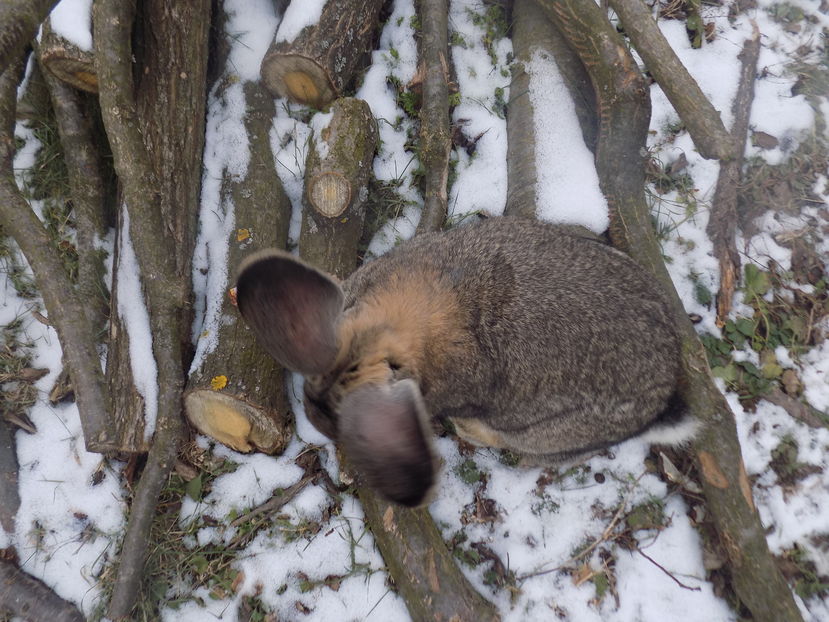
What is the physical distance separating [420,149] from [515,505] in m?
2.27

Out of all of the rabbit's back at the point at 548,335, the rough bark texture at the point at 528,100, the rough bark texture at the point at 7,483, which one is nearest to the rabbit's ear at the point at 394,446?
the rabbit's back at the point at 548,335

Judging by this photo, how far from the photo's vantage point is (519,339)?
257 cm

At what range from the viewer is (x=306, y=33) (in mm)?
3119

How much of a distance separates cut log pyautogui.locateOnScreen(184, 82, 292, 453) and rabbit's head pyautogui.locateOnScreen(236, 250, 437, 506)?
75 cm

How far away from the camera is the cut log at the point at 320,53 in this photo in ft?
10.2

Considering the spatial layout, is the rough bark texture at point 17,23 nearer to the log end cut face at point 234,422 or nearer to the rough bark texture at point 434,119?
the log end cut face at point 234,422

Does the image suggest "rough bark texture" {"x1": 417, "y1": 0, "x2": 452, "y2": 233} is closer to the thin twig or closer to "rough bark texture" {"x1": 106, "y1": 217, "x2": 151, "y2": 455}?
"rough bark texture" {"x1": 106, "y1": 217, "x2": 151, "y2": 455}

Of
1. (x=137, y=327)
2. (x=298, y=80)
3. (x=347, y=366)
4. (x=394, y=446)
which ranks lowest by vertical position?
(x=137, y=327)

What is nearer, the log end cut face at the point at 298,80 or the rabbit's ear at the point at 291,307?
the rabbit's ear at the point at 291,307

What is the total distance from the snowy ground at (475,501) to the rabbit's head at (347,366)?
1.12 metres

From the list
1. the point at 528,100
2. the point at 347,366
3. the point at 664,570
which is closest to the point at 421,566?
the point at 347,366

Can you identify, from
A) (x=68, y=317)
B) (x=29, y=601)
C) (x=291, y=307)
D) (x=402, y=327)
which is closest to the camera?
(x=291, y=307)

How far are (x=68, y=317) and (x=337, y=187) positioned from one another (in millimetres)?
1482

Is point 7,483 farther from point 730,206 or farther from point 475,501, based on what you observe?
point 730,206
